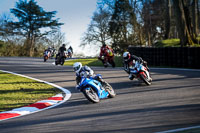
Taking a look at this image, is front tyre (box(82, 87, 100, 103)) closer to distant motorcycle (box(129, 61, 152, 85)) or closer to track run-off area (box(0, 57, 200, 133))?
track run-off area (box(0, 57, 200, 133))

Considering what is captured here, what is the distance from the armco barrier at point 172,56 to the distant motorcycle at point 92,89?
32.7 feet

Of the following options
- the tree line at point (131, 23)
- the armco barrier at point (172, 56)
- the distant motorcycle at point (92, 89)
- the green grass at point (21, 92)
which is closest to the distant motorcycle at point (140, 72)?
the distant motorcycle at point (92, 89)

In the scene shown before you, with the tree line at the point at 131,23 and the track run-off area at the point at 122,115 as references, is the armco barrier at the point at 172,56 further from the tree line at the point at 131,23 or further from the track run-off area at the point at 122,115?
the tree line at the point at 131,23

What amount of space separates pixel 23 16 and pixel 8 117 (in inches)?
1844

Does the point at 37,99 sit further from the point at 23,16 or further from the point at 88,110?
the point at 23,16

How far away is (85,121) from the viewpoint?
5.98 meters

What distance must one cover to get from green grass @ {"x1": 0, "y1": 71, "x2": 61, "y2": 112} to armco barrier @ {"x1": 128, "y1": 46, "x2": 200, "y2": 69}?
30.6 feet

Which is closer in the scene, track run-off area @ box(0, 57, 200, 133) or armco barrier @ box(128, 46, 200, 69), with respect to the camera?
track run-off area @ box(0, 57, 200, 133)

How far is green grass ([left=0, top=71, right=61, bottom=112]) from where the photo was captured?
28.9 ft

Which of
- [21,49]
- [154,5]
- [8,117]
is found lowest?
[8,117]

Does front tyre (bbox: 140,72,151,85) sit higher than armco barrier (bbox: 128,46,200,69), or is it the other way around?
armco barrier (bbox: 128,46,200,69)

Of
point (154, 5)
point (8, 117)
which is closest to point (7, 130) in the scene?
point (8, 117)

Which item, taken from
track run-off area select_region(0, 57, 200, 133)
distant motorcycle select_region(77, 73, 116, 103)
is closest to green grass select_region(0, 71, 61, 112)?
track run-off area select_region(0, 57, 200, 133)

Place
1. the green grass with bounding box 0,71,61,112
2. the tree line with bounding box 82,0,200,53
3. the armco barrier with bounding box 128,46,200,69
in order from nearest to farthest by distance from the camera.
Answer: the green grass with bounding box 0,71,61,112 < the armco barrier with bounding box 128,46,200,69 < the tree line with bounding box 82,0,200,53
